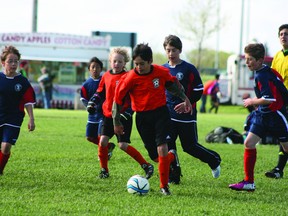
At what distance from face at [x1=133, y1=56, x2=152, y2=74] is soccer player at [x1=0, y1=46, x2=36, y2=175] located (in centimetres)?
185

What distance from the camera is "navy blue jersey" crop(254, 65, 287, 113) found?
29.8ft

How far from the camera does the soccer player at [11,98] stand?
9.70 meters

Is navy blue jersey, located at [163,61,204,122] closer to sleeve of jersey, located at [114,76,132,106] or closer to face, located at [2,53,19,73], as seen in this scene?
sleeve of jersey, located at [114,76,132,106]

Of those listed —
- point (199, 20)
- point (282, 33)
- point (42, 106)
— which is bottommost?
point (42, 106)

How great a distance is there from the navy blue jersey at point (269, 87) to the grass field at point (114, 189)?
3.58 feet

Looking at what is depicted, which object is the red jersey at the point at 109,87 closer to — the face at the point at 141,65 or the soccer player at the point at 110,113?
the soccer player at the point at 110,113

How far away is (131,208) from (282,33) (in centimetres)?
443

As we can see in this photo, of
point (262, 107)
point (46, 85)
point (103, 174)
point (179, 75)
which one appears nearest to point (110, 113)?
point (103, 174)

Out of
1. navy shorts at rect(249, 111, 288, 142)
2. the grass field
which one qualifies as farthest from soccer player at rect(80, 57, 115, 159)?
navy shorts at rect(249, 111, 288, 142)

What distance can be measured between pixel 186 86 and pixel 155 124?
1.04m

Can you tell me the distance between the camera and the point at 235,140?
1864 centimetres

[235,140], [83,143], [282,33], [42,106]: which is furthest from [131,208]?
[42,106]

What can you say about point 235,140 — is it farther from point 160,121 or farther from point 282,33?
point 160,121

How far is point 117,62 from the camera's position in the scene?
33.9 ft
